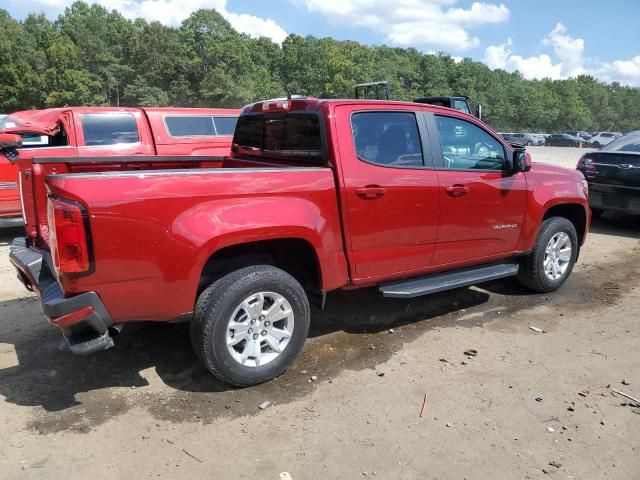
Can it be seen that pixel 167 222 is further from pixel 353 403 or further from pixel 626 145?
pixel 626 145

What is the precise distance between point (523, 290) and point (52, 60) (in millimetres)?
62396

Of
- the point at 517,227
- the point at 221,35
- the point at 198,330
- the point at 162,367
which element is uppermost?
the point at 221,35

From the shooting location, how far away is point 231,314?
3316 millimetres

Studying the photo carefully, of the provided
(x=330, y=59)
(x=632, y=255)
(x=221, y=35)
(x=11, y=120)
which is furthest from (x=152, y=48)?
(x=632, y=255)

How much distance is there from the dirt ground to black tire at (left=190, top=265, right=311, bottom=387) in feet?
0.46

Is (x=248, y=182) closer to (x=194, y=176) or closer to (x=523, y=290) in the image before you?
(x=194, y=176)

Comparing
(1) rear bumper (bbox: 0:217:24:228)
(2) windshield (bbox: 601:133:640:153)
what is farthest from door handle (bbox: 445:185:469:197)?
(1) rear bumper (bbox: 0:217:24:228)

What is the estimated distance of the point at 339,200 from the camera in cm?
371

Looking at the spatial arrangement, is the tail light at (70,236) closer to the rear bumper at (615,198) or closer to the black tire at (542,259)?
the black tire at (542,259)

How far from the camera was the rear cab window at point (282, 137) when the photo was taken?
3.90m

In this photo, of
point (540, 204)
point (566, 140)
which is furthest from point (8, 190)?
point (566, 140)

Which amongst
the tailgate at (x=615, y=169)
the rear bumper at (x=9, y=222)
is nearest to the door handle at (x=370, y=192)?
the rear bumper at (x=9, y=222)

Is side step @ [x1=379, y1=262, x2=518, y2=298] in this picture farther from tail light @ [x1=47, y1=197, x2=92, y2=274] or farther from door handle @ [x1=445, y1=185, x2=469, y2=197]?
tail light @ [x1=47, y1=197, x2=92, y2=274]

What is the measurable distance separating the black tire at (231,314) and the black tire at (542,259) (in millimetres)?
2795
